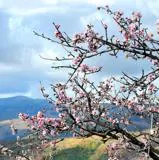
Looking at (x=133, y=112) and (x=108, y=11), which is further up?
(x=108, y=11)

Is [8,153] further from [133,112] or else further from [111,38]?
[111,38]

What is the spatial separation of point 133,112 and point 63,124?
4952 mm

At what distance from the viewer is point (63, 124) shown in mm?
20188

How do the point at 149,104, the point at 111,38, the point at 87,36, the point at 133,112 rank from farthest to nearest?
the point at 133,112
the point at 149,104
the point at 87,36
the point at 111,38

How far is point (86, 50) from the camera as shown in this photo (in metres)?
18.0

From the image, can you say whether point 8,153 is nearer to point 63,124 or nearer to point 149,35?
point 63,124

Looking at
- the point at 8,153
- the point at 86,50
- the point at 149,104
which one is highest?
the point at 86,50

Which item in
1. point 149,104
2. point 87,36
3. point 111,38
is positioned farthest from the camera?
point 149,104

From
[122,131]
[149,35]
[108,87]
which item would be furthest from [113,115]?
[149,35]

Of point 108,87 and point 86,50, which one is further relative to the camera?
point 108,87

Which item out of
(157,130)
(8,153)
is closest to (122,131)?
(157,130)

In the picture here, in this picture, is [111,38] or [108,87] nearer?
[111,38]

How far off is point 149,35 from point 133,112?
17.9 feet

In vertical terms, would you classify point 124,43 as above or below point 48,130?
above
